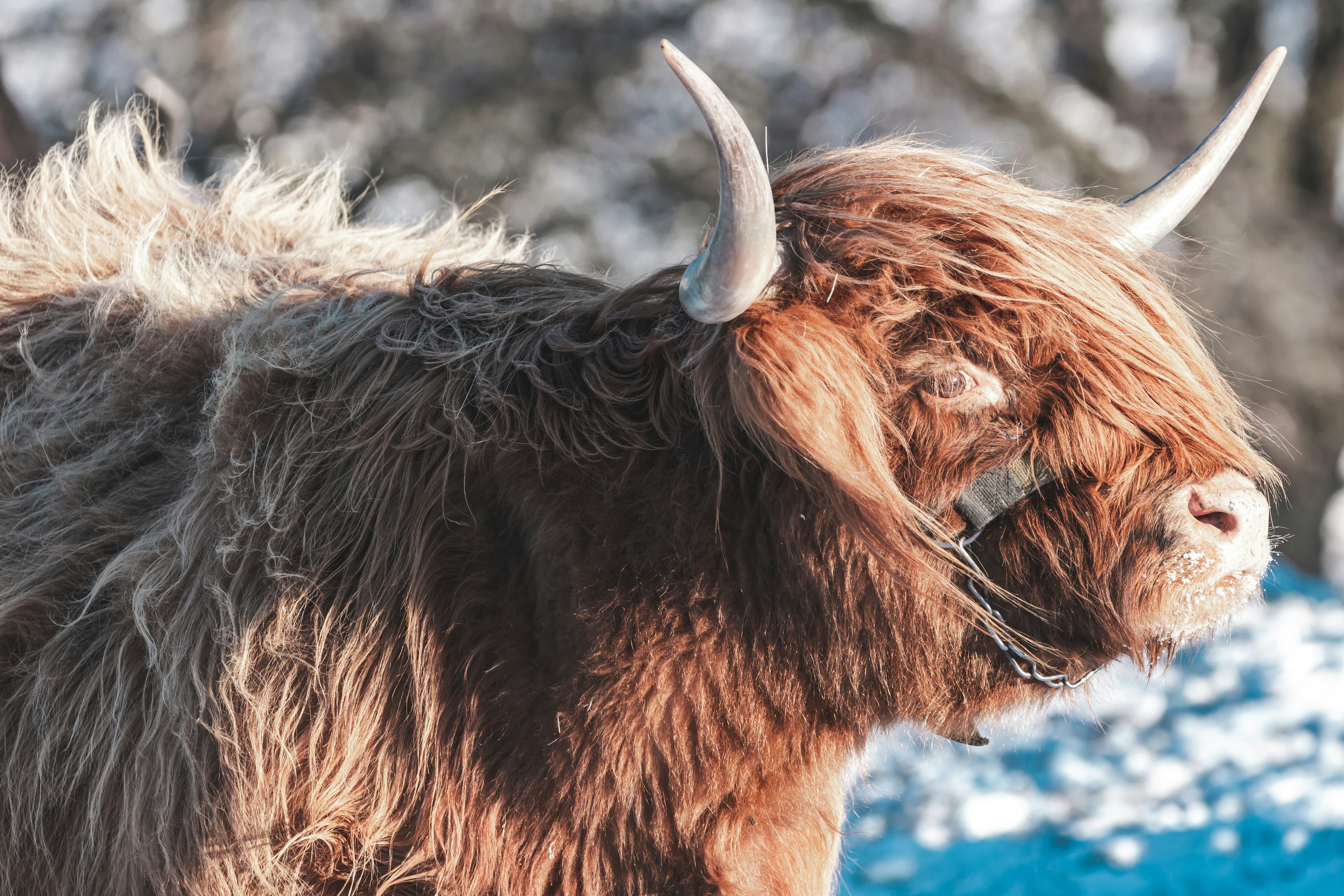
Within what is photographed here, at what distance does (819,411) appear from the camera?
1.42m

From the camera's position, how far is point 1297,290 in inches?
282

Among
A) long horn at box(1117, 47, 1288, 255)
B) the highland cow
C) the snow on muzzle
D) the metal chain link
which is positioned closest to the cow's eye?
the highland cow

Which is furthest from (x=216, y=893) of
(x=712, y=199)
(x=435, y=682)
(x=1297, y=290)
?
(x=1297, y=290)

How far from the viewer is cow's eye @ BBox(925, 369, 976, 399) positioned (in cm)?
151

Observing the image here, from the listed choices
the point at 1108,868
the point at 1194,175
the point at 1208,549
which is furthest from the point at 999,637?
the point at 1108,868

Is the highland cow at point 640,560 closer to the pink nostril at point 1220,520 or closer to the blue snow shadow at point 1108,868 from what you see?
the pink nostril at point 1220,520

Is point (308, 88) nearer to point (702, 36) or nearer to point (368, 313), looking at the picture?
point (702, 36)

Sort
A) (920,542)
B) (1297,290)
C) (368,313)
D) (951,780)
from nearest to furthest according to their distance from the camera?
1. (920,542)
2. (368,313)
3. (951,780)
4. (1297,290)

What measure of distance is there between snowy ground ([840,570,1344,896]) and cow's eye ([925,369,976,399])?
126 cm

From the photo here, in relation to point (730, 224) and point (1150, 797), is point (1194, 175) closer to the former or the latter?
point (730, 224)

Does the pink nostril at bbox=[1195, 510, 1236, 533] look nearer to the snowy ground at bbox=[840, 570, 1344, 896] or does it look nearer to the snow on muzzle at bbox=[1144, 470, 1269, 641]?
the snow on muzzle at bbox=[1144, 470, 1269, 641]

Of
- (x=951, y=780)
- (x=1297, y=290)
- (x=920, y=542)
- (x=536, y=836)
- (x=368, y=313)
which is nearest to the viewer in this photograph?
(x=920, y=542)

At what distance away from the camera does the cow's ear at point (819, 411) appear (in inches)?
55.4

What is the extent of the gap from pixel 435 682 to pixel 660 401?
1.92ft
